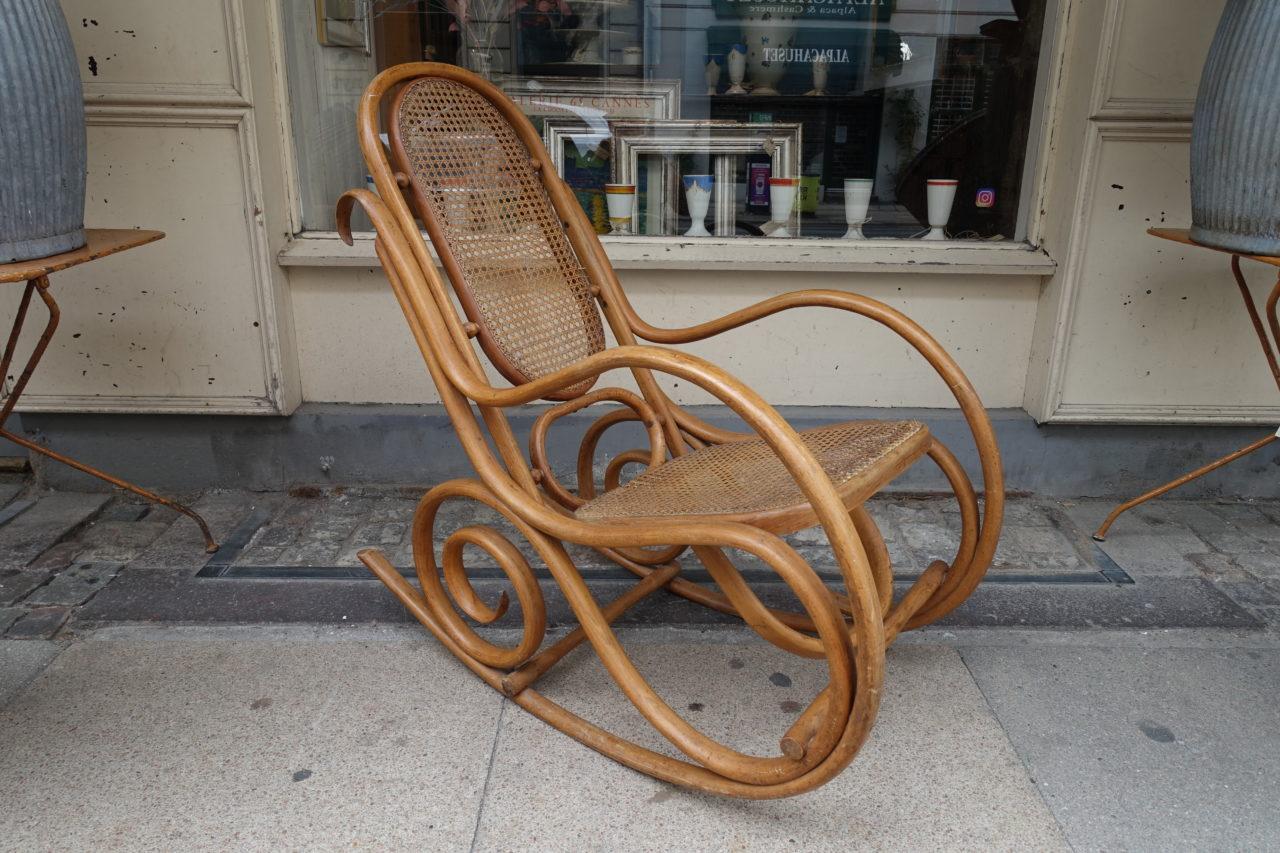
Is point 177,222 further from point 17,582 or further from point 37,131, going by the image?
point 17,582

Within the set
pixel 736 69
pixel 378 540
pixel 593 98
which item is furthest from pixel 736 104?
pixel 378 540

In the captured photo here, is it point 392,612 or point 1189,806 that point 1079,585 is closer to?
point 1189,806

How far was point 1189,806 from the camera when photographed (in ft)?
5.25

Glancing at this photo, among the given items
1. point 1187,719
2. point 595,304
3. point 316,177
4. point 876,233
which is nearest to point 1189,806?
point 1187,719

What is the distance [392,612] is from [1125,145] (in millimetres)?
2252

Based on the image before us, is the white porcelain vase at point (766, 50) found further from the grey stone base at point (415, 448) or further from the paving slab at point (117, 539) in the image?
the paving slab at point (117, 539)

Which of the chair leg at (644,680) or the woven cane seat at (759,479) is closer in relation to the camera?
the chair leg at (644,680)

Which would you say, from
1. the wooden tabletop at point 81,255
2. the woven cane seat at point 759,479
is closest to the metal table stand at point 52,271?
the wooden tabletop at point 81,255

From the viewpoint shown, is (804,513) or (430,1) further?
(430,1)

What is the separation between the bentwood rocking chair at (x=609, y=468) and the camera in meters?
1.36

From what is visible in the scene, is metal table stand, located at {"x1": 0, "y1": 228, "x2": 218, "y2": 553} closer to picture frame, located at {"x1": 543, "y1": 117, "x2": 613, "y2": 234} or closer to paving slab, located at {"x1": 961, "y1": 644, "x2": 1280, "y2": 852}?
picture frame, located at {"x1": 543, "y1": 117, "x2": 613, "y2": 234}

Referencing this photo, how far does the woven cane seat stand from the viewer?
4.89ft

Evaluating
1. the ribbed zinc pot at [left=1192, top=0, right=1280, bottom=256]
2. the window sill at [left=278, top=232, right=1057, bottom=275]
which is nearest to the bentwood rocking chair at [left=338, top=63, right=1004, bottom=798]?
the window sill at [left=278, top=232, right=1057, bottom=275]

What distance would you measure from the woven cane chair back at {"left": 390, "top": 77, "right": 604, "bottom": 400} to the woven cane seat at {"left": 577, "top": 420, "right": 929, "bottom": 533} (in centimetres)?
35
